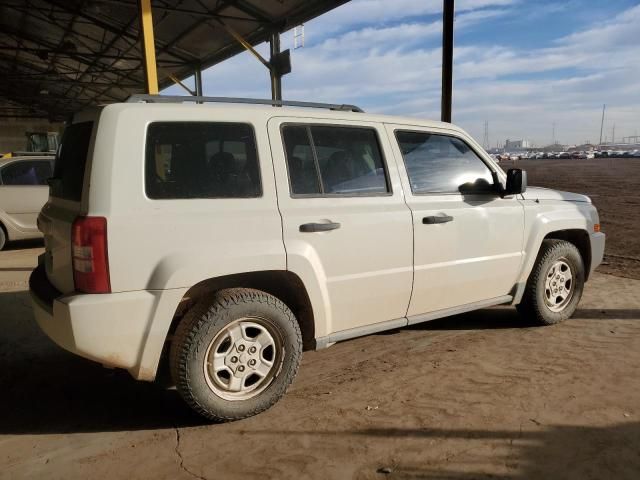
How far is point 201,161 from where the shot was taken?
2.86m

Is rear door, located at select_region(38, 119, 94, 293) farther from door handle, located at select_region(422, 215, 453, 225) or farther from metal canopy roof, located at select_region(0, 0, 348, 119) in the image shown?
metal canopy roof, located at select_region(0, 0, 348, 119)

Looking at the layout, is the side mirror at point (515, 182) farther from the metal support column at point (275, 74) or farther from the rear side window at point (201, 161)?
the metal support column at point (275, 74)

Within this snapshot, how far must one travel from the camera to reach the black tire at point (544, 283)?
14.5 ft

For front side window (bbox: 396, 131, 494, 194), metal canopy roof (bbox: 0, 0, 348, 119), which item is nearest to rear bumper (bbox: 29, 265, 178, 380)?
front side window (bbox: 396, 131, 494, 194)

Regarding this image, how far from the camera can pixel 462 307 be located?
3.99 m

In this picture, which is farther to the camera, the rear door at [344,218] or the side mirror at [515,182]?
the side mirror at [515,182]

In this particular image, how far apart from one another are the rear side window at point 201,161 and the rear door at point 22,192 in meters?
6.99

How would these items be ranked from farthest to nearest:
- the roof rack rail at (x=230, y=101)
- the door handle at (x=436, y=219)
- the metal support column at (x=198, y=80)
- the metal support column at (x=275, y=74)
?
1. the metal support column at (x=198, y=80)
2. the metal support column at (x=275, y=74)
3. the door handle at (x=436, y=219)
4. the roof rack rail at (x=230, y=101)

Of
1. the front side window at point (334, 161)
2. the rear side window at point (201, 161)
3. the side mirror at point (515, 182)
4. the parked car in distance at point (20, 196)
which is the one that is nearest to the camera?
the rear side window at point (201, 161)

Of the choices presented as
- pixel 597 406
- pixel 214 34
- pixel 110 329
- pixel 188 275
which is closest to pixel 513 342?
pixel 597 406

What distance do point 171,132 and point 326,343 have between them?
165 centimetres

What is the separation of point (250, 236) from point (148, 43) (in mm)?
7900

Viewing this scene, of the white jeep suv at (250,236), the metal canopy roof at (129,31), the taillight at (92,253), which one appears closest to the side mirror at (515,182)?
the white jeep suv at (250,236)

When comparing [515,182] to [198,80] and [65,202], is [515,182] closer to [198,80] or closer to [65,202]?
[65,202]
